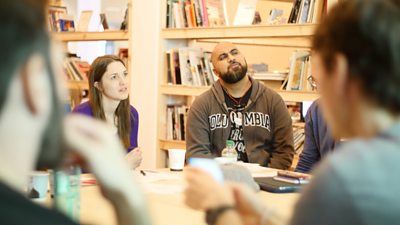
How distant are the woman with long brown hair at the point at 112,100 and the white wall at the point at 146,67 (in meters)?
1.27

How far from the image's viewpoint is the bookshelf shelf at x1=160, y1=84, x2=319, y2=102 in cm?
433

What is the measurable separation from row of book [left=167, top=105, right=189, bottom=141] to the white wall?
0.12 m

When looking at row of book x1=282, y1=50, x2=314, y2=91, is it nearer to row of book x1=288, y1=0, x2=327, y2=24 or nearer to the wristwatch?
row of book x1=288, y1=0, x2=327, y2=24

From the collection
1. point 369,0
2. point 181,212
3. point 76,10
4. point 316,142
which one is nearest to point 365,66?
point 369,0

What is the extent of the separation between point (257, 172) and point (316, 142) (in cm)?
75

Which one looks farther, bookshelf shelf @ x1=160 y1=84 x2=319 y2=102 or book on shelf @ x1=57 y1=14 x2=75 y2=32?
book on shelf @ x1=57 y1=14 x2=75 y2=32

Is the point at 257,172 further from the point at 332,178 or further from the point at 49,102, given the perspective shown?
the point at 49,102

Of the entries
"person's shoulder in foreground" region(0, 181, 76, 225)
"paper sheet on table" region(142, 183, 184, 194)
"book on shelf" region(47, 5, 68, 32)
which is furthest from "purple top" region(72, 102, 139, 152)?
"person's shoulder in foreground" region(0, 181, 76, 225)

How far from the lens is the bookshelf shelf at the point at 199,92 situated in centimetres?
433

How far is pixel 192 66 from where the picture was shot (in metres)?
5.02

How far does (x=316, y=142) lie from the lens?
3.77 m

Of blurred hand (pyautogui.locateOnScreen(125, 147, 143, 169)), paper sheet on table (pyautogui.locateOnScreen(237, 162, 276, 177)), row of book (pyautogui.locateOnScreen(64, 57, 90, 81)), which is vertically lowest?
paper sheet on table (pyautogui.locateOnScreen(237, 162, 276, 177))

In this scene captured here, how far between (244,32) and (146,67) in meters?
1.00

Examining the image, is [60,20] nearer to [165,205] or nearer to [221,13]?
[221,13]
